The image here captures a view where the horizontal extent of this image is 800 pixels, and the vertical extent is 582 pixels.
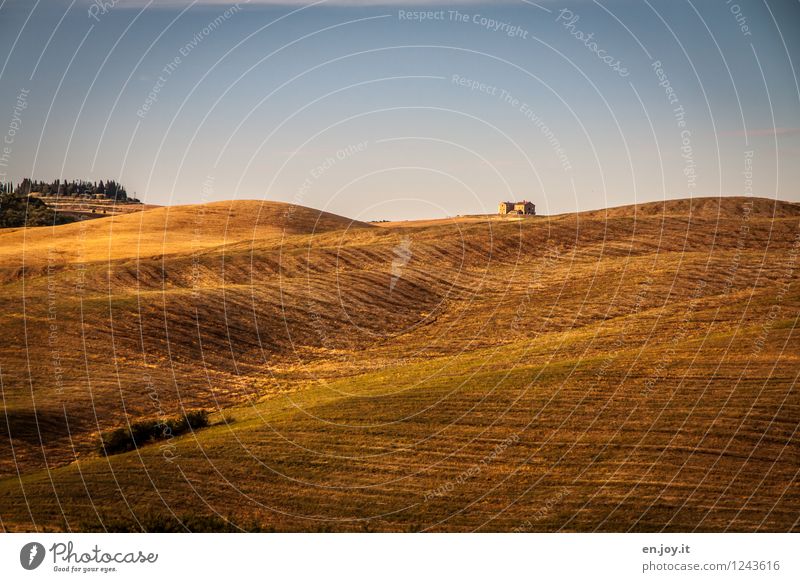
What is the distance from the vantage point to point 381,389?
43.8 meters

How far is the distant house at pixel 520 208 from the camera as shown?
11581 cm

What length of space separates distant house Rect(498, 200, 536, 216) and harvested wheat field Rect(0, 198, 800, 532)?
34.2 meters

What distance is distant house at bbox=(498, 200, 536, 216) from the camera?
11581 centimetres

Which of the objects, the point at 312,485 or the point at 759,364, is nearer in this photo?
the point at 312,485

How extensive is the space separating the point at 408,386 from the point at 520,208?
75807 mm

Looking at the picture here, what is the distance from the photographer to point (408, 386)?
144 feet

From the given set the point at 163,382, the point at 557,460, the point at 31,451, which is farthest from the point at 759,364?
the point at 31,451

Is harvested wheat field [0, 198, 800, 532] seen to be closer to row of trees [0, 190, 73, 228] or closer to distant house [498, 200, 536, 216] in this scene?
row of trees [0, 190, 73, 228]

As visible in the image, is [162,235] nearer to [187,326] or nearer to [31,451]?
[187,326]

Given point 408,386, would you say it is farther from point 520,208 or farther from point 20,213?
point 20,213

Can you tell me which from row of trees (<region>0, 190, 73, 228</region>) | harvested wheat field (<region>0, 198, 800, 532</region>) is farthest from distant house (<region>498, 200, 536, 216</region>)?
row of trees (<region>0, 190, 73, 228</region>)

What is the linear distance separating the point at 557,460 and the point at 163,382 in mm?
22043

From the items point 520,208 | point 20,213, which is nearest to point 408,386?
point 520,208

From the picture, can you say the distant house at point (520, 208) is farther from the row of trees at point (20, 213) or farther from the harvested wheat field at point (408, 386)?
the row of trees at point (20, 213)
